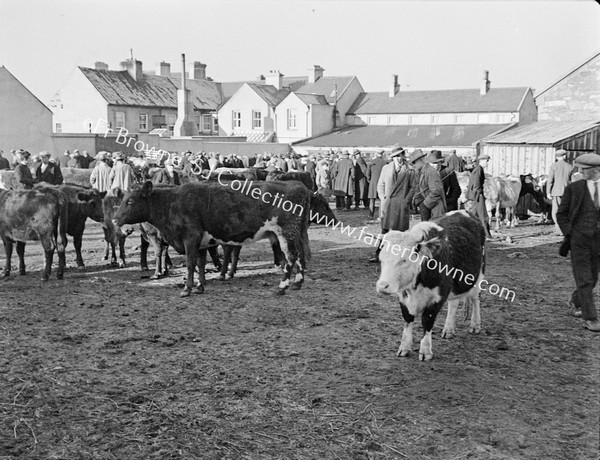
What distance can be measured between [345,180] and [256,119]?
3668 cm

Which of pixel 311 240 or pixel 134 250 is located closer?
pixel 134 250

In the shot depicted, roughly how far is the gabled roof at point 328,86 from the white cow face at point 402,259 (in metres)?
56.9

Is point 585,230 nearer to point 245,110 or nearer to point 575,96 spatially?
point 575,96

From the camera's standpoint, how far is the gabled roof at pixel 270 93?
6106cm

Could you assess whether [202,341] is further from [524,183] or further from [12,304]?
[524,183]

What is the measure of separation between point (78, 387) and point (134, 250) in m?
9.10

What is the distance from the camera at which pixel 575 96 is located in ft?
93.8

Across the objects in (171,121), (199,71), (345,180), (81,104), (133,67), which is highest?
(199,71)

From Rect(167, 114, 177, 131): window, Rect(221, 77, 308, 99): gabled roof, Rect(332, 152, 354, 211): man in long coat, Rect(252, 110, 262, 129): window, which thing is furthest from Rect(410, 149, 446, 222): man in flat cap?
Rect(221, 77, 308, 99): gabled roof

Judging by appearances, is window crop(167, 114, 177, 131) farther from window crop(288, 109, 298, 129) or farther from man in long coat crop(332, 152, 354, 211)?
man in long coat crop(332, 152, 354, 211)

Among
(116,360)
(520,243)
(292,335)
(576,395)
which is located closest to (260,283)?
(292,335)

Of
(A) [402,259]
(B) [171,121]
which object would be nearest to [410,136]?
(B) [171,121]

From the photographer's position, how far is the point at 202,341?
7871 mm

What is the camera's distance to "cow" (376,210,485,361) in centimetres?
685
